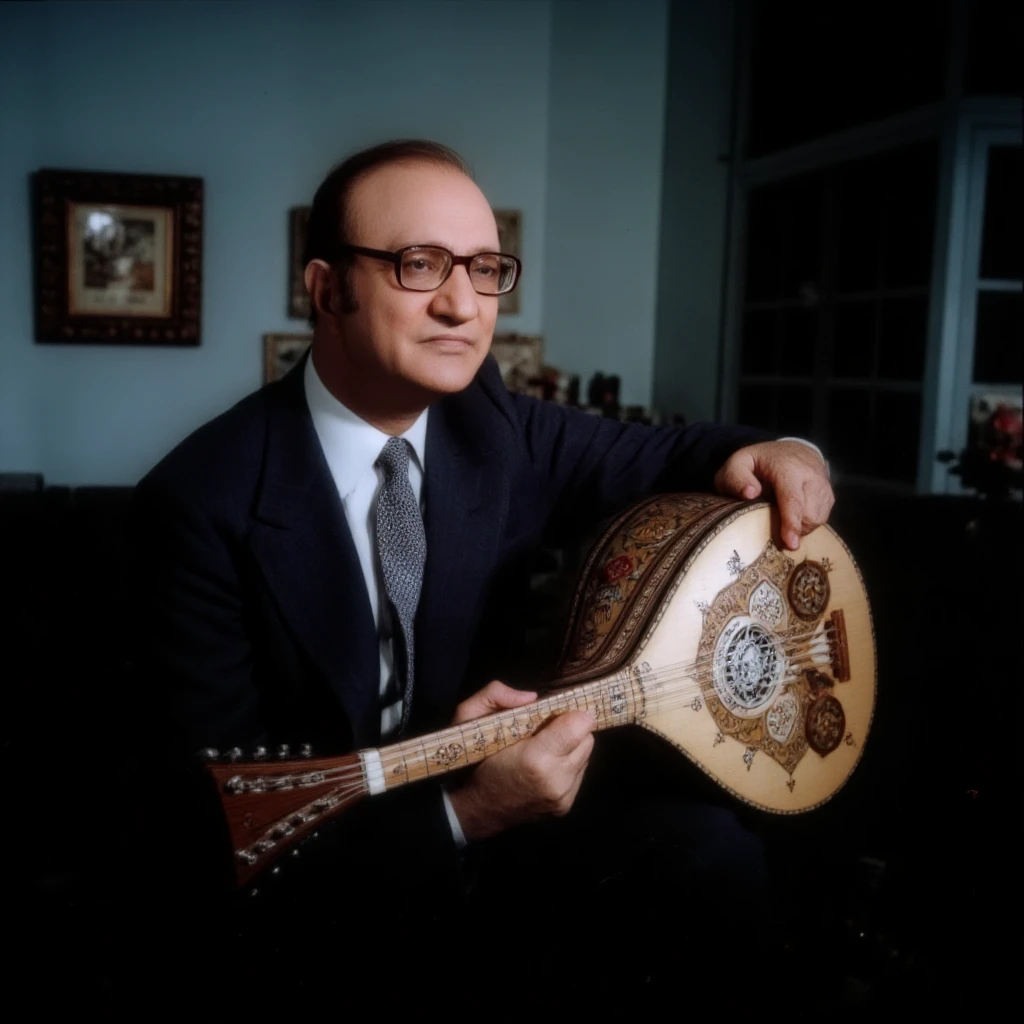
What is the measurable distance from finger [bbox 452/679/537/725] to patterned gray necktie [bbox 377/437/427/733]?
0.21m

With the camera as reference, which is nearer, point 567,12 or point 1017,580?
point 1017,580

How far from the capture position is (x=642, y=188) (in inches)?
205

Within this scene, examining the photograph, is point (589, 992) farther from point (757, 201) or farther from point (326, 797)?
point (757, 201)

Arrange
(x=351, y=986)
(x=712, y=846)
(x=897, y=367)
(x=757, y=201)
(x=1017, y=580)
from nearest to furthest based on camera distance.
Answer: (x=351, y=986) → (x=712, y=846) → (x=1017, y=580) → (x=897, y=367) → (x=757, y=201)

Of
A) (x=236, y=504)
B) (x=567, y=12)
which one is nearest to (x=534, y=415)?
(x=236, y=504)

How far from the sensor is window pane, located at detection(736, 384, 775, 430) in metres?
4.72

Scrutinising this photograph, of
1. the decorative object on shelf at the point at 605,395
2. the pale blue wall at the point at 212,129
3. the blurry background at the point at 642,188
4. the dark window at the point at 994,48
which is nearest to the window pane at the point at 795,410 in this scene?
the blurry background at the point at 642,188

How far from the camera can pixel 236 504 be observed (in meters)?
1.23

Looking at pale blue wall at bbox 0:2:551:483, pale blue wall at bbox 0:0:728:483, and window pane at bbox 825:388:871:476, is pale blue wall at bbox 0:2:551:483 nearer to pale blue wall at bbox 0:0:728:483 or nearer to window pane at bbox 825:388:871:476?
pale blue wall at bbox 0:0:728:483

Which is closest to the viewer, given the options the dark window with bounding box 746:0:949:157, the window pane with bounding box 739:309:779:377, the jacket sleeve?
the jacket sleeve

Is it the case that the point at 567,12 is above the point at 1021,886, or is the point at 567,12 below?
above

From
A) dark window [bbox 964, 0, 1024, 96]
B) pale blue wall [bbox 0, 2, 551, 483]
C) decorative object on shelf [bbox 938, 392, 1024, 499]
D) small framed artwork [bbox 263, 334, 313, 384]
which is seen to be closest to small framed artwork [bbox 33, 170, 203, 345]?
pale blue wall [bbox 0, 2, 551, 483]

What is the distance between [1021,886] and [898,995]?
0.90 feet

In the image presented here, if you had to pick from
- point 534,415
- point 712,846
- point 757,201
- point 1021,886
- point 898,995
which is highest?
point 757,201
